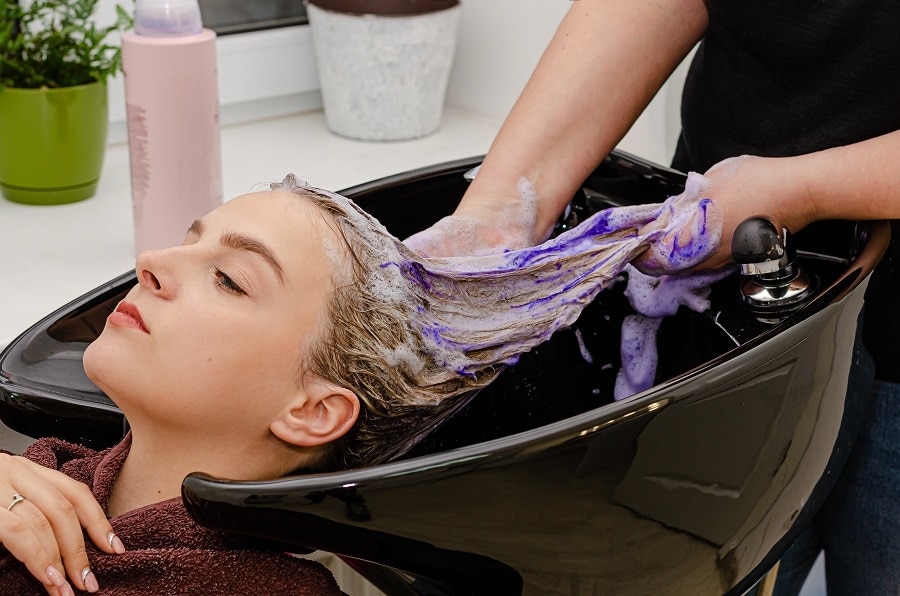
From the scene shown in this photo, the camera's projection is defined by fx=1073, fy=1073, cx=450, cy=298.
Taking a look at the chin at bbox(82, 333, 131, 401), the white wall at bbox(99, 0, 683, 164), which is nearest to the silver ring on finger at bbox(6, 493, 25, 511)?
the chin at bbox(82, 333, 131, 401)

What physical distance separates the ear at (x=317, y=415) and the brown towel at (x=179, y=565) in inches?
4.2

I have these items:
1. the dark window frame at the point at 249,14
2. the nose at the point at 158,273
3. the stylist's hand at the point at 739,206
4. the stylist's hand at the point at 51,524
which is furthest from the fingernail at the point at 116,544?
the dark window frame at the point at 249,14

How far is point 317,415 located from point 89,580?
0.78 feet

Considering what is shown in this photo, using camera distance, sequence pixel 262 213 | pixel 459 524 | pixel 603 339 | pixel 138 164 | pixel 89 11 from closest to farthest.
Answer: pixel 459 524 → pixel 262 213 → pixel 603 339 → pixel 138 164 → pixel 89 11

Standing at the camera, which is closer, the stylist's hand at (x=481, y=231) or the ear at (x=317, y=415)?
the ear at (x=317, y=415)

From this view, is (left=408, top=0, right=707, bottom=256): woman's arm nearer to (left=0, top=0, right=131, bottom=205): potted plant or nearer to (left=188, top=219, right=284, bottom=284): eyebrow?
(left=188, top=219, right=284, bottom=284): eyebrow

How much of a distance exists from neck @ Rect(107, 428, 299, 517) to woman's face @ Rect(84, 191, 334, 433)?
2 cm

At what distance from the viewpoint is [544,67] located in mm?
1203

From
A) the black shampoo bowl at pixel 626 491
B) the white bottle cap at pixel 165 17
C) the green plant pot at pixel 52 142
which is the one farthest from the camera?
the green plant pot at pixel 52 142

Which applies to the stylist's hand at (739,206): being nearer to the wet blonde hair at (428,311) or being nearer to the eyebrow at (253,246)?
the wet blonde hair at (428,311)

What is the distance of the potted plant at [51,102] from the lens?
5.03 ft

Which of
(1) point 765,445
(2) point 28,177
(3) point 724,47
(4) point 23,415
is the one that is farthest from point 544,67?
(2) point 28,177

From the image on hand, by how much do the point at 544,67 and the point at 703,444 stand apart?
56 cm

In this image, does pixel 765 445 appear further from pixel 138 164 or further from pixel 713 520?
pixel 138 164
